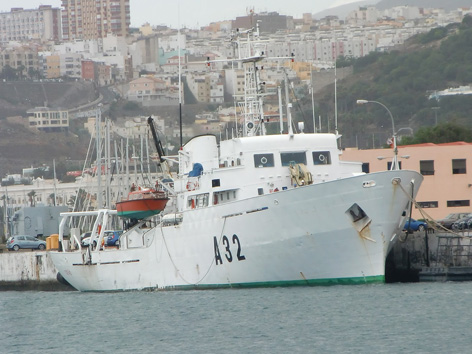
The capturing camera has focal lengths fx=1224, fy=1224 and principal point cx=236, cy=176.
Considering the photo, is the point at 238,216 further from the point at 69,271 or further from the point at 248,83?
the point at 69,271

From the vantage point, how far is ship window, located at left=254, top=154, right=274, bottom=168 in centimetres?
4572

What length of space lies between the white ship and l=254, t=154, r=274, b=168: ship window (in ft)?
0.12

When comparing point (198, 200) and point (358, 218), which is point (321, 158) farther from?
point (198, 200)

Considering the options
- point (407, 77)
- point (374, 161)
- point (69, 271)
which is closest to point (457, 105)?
point (407, 77)

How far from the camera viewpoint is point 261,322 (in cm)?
3778

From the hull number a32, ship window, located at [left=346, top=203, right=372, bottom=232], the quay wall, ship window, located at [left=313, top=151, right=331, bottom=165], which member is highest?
ship window, located at [left=313, top=151, right=331, bottom=165]

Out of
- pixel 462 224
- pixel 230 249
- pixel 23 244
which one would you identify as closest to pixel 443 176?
pixel 462 224

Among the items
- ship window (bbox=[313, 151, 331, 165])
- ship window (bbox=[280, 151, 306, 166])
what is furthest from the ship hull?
ship window (bbox=[313, 151, 331, 165])

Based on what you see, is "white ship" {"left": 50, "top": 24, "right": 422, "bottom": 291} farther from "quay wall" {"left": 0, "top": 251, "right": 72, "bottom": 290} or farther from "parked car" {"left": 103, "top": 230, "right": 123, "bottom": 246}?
"parked car" {"left": 103, "top": 230, "right": 123, "bottom": 246}

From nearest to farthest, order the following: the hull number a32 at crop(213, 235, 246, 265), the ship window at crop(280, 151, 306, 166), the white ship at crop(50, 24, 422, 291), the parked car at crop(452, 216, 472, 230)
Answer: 1. the white ship at crop(50, 24, 422, 291)
2. the hull number a32 at crop(213, 235, 246, 265)
3. the ship window at crop(280, 151, 306, 166)
4. the parked car at crop(452, 216, 472, 230)

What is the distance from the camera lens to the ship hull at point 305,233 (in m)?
43.4

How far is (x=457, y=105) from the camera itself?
170 meters

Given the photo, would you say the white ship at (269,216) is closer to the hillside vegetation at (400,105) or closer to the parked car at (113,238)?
the parked car at (113,238)

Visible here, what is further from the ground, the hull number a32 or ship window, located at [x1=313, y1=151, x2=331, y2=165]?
ship window, located at [x1=313, y1=151, x2=331, y2=165]
